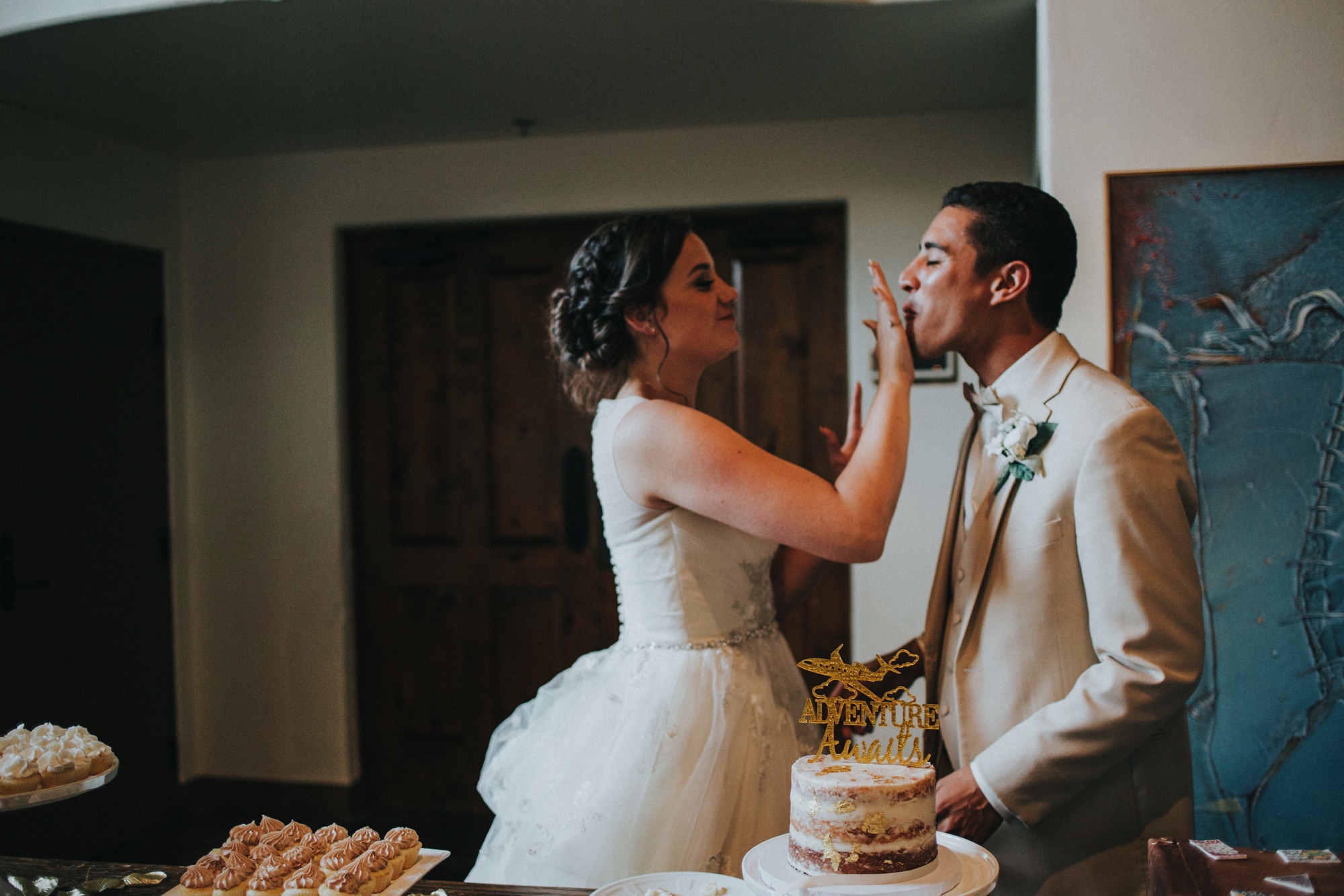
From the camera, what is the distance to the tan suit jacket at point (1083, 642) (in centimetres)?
138

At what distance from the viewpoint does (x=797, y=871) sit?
1190 millimetres

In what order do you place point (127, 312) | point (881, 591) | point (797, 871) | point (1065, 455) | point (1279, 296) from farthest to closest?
point (127, 312)
point (881, 591)
point (1279, 296)
point (1065, 455)
point (797, 871)

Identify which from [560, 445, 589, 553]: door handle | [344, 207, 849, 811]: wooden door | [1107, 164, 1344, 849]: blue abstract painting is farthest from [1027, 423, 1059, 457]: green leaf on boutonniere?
[560, 445, 589, 553]: door handle

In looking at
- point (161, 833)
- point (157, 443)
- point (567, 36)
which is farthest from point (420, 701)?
point (567, 36)

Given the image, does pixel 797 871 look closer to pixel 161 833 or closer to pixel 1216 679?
pixel 1216 679

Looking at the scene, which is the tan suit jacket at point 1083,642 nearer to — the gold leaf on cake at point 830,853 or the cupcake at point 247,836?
the gold leaf on cake at point 830,853

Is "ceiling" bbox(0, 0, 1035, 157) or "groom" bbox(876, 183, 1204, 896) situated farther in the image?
"ceiling" bbox(0, 0, 1035, 157)

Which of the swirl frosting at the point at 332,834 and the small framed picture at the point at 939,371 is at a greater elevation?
the small framed picture at the point at 939,371

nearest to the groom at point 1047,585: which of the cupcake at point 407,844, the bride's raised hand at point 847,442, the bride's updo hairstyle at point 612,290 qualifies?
the bride's raised hand at point 847,442

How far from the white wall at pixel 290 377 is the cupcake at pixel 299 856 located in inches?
116

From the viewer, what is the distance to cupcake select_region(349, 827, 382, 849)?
1.32 m

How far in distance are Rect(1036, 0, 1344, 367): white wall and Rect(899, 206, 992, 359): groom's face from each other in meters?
0.85

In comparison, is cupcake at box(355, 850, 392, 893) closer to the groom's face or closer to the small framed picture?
the groom's face

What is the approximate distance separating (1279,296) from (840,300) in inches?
66.6
